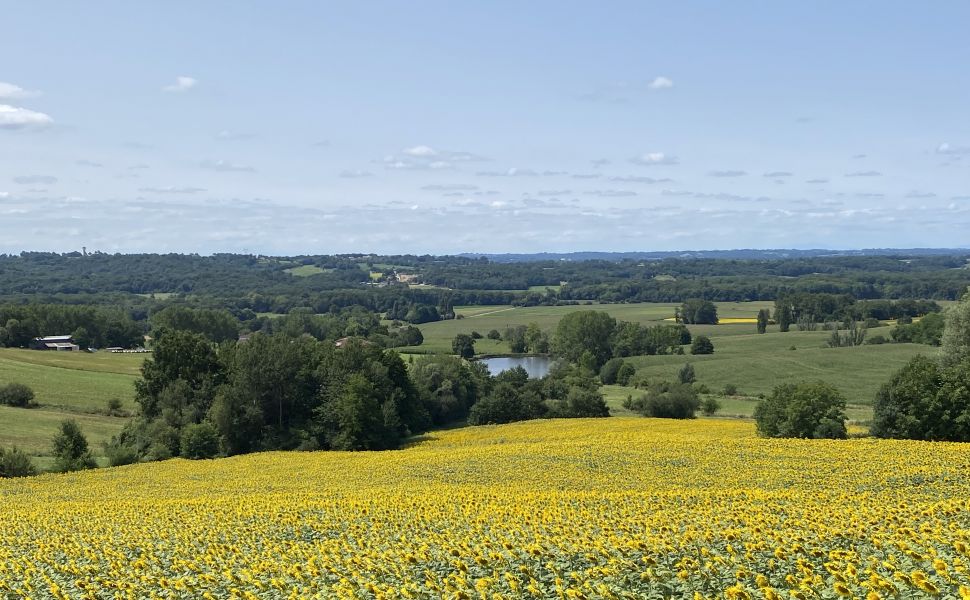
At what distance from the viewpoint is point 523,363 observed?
424ft

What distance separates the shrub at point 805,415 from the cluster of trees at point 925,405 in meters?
2.09

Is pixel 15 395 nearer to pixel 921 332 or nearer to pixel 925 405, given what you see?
pixel 925 405

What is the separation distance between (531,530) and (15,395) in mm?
67682

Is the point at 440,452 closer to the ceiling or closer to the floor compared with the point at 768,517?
closer to the floor

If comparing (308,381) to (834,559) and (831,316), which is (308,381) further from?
(831,316)

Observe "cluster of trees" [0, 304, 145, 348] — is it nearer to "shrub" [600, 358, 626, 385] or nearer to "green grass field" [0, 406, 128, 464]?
"green grass field" [0, 406, 128, 464]

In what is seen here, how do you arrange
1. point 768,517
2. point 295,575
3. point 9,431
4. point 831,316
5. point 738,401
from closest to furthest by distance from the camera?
point 295,575
point 768,517
point 9,431
point 738,401
point 831,316

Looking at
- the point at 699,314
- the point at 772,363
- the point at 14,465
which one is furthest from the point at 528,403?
the point at 699,314

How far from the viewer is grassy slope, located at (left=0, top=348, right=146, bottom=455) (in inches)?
2275

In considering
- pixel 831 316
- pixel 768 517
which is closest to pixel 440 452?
pixel 768 517

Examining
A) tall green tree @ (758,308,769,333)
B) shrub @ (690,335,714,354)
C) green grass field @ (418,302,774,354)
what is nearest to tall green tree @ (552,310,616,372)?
shrub @ (690,335,714,354)

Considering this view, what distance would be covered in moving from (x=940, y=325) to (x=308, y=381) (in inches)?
3421

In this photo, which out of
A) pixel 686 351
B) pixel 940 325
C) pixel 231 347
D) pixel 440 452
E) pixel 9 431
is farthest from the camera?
pixel 686 351

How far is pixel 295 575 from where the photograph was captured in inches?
503
